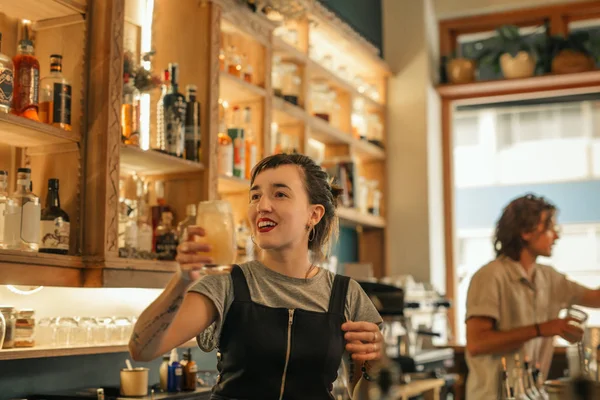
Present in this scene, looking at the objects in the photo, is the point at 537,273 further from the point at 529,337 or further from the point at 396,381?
the point at 396,381

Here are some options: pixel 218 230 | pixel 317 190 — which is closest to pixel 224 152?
pixel 317 190

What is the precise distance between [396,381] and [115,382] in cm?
262

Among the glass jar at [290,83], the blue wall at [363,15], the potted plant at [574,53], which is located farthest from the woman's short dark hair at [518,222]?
the potted plant at [574,53]

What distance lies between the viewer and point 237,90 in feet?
13.6

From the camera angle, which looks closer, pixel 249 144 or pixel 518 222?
pixel 518 222

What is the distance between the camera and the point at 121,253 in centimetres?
321

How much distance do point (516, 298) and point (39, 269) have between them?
5.68 ft

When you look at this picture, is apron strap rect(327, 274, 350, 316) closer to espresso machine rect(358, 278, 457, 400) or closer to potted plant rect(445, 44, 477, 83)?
espresso machine rect(358, 278, 457, 400)

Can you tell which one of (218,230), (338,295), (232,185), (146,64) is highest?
(146,64)

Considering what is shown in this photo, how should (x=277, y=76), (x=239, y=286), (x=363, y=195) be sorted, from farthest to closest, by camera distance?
1. (x=363, y=195)
2. (x=277, y=76)
3. (x=239, y=286)

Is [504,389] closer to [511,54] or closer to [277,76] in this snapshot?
[277,76]

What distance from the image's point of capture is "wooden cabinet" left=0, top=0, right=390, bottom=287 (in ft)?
9.87

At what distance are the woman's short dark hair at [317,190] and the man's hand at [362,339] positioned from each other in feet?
1.03

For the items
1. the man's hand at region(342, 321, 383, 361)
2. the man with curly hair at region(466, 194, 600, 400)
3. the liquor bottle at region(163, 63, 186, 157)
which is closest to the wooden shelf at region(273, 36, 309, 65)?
the liquor bottle at region(163, 63, 186, 157)
